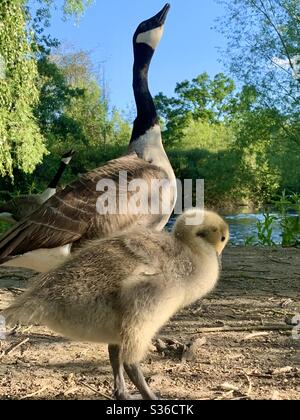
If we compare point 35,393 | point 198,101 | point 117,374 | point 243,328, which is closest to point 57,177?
point 243,328

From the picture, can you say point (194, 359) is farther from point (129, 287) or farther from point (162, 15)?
point (162, 15)

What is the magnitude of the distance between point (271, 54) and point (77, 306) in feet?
53.6

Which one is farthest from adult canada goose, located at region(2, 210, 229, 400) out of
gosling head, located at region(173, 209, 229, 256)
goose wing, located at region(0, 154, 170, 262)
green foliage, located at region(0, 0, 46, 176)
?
green foliage, located at region(0, 0, 46, 176)

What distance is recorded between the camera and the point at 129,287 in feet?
5.10

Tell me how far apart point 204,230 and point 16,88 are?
7011mm

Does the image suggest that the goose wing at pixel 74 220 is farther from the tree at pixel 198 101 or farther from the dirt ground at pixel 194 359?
the tree at pixel 198 101

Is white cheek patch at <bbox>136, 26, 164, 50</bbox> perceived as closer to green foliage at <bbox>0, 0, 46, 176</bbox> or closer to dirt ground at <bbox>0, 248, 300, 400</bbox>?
dirt ground at <bbox>0, 248, 300, 400</bbox>

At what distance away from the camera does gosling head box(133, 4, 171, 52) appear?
3232mm

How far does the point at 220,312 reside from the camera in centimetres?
328

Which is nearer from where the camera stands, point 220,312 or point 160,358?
point 160,358

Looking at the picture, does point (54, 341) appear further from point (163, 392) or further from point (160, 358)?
point (163, 392)

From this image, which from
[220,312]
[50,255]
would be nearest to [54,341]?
[50,255]

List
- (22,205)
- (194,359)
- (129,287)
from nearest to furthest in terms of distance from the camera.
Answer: (129,287), (194,359), (22,205)

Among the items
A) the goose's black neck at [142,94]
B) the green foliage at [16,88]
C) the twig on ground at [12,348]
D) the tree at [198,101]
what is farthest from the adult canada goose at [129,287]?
the tree at [198,101]
